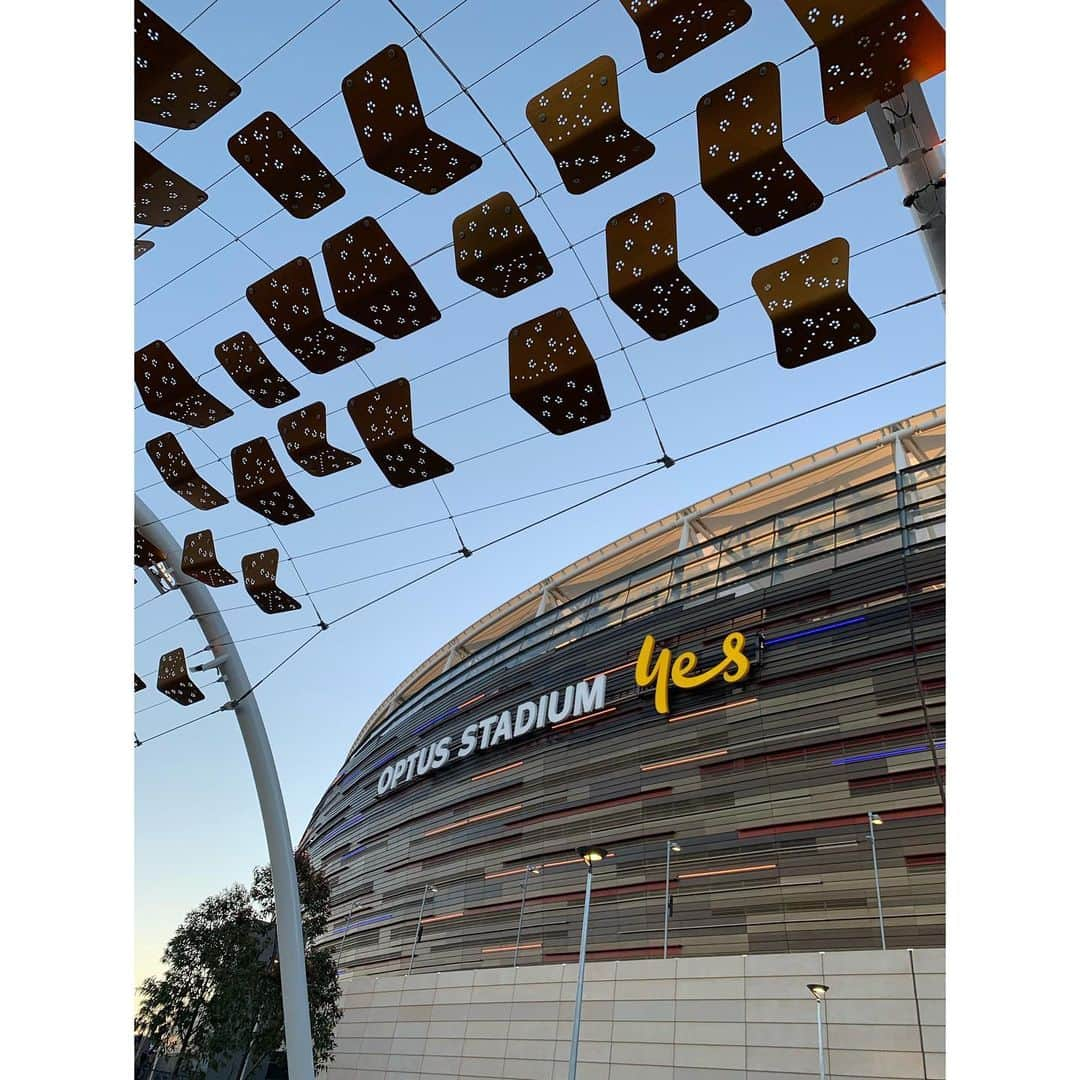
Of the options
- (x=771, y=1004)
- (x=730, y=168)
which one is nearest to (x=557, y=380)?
(x=730, y=168)

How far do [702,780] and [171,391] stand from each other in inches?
758

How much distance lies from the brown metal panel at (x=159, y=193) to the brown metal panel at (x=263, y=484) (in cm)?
158

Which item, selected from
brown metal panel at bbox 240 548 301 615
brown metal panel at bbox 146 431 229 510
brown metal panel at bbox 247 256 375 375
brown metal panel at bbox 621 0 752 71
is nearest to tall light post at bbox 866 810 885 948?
brown metal panel at bbox 240 548 301 615

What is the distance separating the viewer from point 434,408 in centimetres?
757

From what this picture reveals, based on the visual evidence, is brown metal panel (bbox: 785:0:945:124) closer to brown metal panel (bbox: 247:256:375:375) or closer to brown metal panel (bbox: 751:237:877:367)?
brown metal panel (bbox: 751:237:877:367)

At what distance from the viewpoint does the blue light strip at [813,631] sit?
21875 millimetres

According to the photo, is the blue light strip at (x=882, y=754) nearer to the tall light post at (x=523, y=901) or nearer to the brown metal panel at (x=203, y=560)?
the tall light post at (x=523, y=901)

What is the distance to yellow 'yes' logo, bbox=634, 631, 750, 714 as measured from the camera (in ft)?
75.7

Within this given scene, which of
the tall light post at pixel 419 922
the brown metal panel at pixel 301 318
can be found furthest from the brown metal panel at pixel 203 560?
the tall light post at pixel 419 922

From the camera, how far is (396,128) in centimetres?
434

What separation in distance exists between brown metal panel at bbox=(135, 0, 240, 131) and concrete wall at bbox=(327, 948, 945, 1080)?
18.1 m

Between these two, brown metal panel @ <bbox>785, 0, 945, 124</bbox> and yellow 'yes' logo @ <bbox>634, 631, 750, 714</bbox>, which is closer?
brown metal panel @ <bbox>785, 0, 945, 124</bbox>

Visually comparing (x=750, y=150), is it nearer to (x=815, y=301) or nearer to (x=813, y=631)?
(x=815, y=301)
